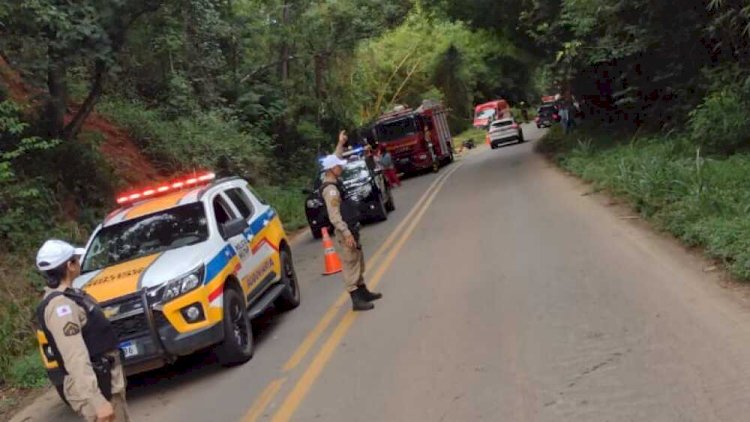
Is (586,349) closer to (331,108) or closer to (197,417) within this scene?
(197,417)

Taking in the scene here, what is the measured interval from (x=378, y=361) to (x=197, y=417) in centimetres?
161

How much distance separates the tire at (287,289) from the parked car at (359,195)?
6.79 meters

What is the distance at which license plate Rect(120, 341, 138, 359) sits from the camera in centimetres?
682

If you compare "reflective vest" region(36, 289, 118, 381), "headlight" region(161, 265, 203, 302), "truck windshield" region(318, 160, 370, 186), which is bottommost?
"truck windshield" region(318, 160, 370, 186)

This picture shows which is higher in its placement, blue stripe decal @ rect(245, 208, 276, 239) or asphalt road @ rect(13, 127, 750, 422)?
blue stripe decal @ rect(245, 208, 276, 239)

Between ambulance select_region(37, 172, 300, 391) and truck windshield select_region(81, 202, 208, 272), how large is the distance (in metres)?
0.01

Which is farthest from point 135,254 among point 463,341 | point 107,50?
point 107,50

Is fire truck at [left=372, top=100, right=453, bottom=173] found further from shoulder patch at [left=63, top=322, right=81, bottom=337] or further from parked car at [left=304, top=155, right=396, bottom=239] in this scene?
shoulder patch at [left=63, top=322, right=81, bottom=337]

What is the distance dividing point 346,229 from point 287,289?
1309 mm

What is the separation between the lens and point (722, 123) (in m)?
14.6

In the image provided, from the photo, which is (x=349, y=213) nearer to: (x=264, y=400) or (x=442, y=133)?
(x=264, y=400)

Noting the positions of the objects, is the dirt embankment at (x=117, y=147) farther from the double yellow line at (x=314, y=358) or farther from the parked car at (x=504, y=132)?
the parked car at (x=504, y=132)

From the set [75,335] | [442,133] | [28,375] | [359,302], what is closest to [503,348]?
[359,302]

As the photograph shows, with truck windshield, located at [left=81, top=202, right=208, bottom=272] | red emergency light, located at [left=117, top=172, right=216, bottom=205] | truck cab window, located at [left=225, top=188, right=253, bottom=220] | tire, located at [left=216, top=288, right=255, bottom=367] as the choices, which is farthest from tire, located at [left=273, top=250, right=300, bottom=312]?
tire, located at [left=216, top=288, right=255, bottom=367]
